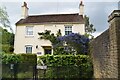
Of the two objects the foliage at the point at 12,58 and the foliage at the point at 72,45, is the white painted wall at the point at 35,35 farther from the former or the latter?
the foliage at the point at 12,58

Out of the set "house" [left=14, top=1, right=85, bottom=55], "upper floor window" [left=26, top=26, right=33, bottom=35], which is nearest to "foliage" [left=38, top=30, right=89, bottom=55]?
"house" [left=14, top=1, right=85, bottom=55]

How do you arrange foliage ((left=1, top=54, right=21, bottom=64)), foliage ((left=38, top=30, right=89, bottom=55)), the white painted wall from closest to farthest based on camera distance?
foliage ((left=1, top=54, right=21, bottom=64))
foliage ((left=38, top=30, right=89, bottom=55))
the white painted wall

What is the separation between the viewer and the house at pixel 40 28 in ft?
85.3

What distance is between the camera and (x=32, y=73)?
11.7 metres

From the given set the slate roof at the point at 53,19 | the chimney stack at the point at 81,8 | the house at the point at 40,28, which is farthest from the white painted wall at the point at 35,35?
the chimney stack at the point at 81,8

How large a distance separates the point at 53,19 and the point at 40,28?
6.75 feet

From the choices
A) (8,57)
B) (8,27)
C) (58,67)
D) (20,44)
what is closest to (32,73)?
(58,67)

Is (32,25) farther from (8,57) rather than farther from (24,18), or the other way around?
(8,57)

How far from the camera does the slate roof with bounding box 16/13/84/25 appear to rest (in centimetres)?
2649

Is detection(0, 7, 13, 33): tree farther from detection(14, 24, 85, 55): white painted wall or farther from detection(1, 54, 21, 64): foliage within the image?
detection(14, 24, 85, 55): white painted wall

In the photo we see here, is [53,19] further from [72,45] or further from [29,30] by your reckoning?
[72,45]

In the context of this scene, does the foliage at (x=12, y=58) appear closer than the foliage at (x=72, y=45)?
Yes

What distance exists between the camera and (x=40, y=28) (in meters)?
26.6

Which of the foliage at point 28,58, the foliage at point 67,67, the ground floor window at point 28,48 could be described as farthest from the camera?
the ground floor window at point 28,48
